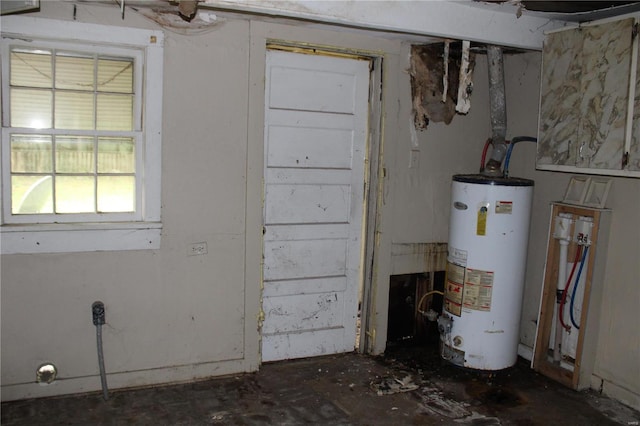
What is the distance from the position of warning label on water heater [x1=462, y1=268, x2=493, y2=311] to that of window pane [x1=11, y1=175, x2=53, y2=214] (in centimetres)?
294

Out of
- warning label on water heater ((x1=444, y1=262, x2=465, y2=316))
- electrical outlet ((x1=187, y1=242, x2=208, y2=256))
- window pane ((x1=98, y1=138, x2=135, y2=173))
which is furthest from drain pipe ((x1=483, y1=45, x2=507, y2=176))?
window pane ((x1=98, y1=138, x2=135, y2=173))

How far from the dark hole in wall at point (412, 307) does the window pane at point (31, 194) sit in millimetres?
2644

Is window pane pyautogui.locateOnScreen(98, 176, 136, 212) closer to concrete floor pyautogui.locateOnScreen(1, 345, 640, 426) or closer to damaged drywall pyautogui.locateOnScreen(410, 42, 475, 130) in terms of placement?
concrete floor pyautogui.locateOnScreen(1, 345, 640, 426)

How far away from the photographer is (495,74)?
413 centimetres

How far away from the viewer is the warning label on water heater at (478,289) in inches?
156

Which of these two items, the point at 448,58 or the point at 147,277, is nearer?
the point at 147,277

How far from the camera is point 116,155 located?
3.52m

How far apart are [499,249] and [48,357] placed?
3171 mm

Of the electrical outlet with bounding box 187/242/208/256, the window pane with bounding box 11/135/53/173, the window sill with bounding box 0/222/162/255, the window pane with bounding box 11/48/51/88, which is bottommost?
the electrical outlet with bounding box 187/242/208/256

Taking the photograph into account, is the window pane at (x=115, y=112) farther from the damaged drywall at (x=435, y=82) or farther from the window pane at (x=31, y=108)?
the damaged drywall at (x=435, y=82)

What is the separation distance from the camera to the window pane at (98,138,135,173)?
348 cm

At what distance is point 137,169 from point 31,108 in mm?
720

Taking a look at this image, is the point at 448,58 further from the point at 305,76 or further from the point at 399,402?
the point at 399,402

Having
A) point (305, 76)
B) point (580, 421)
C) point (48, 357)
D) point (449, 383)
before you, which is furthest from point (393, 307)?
point (48, 357)
